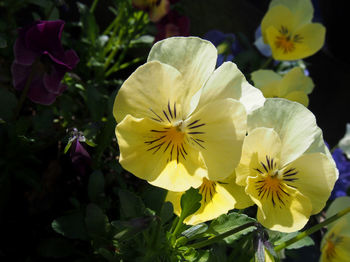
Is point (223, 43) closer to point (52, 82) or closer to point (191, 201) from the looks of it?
point (52, 82)

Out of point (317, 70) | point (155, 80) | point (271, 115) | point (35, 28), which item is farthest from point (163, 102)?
point (317, 70)

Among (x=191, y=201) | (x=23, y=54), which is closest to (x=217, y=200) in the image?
(x=191, y=201)

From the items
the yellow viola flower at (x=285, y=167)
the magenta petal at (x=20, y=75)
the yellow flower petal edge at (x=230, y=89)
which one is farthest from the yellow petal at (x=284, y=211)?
the magenta petal at (x=20, y=75)

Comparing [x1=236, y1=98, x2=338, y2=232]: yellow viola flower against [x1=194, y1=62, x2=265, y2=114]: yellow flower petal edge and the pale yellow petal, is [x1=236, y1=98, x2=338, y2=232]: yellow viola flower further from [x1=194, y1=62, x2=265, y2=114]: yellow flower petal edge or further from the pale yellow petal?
the pale yellow petal

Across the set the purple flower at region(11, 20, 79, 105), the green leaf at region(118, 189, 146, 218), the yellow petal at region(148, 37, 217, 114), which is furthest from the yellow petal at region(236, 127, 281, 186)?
the purple flower at region(11, 20, 79, 105)

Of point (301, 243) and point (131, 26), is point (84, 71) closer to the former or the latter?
point (131, 26)

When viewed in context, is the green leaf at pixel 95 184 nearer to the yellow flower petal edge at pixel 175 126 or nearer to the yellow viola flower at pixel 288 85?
the yellow flower petal edge at pixel 175 126
